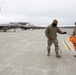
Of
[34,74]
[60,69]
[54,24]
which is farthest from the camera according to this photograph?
[54,24]

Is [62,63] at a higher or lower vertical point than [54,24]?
lower

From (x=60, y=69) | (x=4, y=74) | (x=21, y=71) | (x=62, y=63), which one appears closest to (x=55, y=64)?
(x=62, y=63)

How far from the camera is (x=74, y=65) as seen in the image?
10.7 metres

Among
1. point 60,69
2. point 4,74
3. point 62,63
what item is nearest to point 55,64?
point 62,63

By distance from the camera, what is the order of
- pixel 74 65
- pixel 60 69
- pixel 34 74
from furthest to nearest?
pixel 74 65
pixel 60 69
pixel 34 74

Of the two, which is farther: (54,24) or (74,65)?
(54,24)

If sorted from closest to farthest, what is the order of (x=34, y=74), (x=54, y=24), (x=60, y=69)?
(x=34, y=74) < (x=60, y=69) < (x=54, y=24)

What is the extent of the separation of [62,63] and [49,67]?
3.75 feet

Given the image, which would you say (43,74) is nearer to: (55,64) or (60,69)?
(60,69)

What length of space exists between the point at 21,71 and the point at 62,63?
245 cm

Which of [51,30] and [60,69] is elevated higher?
[51,30]

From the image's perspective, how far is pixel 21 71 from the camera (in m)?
9.41

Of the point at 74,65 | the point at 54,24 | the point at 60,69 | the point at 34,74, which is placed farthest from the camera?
the point at 54,24

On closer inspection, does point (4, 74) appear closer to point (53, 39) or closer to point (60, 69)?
point (60, 69)
